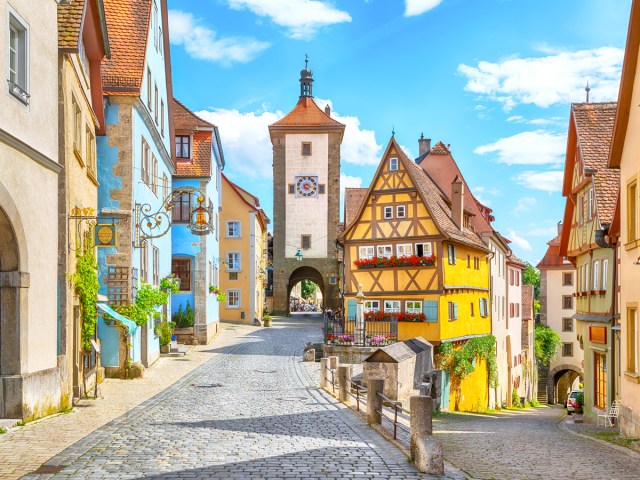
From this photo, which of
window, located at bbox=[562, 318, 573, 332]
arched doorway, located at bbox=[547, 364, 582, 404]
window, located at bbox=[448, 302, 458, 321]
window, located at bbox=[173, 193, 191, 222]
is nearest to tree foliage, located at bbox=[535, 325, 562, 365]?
window, located at bbox=[562, 318, 573, 332]

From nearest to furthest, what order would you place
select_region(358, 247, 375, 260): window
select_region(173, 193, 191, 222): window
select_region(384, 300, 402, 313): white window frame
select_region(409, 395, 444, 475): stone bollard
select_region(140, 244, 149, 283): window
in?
select_region(409, 395, 444, 475): stone bollard → select_region(140, 244, 149, 283): window → select_region(384, 300, 402, 313): white window frame → select_region(358, 247, 375, 260): window → select_region(173, 193, 191, 222): window

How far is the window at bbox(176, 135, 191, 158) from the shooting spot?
115ft

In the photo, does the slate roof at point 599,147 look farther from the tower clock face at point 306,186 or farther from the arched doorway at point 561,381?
the arched doorway at point 561,381

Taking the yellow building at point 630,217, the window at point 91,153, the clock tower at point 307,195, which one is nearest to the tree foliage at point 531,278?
the clock tower at point 307,195

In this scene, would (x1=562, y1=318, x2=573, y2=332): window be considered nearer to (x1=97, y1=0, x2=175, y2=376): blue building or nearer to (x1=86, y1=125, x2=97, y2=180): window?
(x1=97, y1=0, x2=175, y2=376): blue building

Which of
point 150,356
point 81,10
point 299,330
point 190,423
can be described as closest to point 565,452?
point 190,423

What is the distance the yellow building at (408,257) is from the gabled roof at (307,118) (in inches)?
994

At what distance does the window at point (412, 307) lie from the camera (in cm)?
3222

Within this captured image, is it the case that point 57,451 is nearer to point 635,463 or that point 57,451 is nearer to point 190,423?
point 190,423

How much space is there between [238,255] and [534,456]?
128 feet

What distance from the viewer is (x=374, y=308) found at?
109 ft

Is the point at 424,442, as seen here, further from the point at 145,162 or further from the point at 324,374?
the point at 145,162

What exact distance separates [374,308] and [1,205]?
74.6ft

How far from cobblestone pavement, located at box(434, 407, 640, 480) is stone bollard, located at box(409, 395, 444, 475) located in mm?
690
